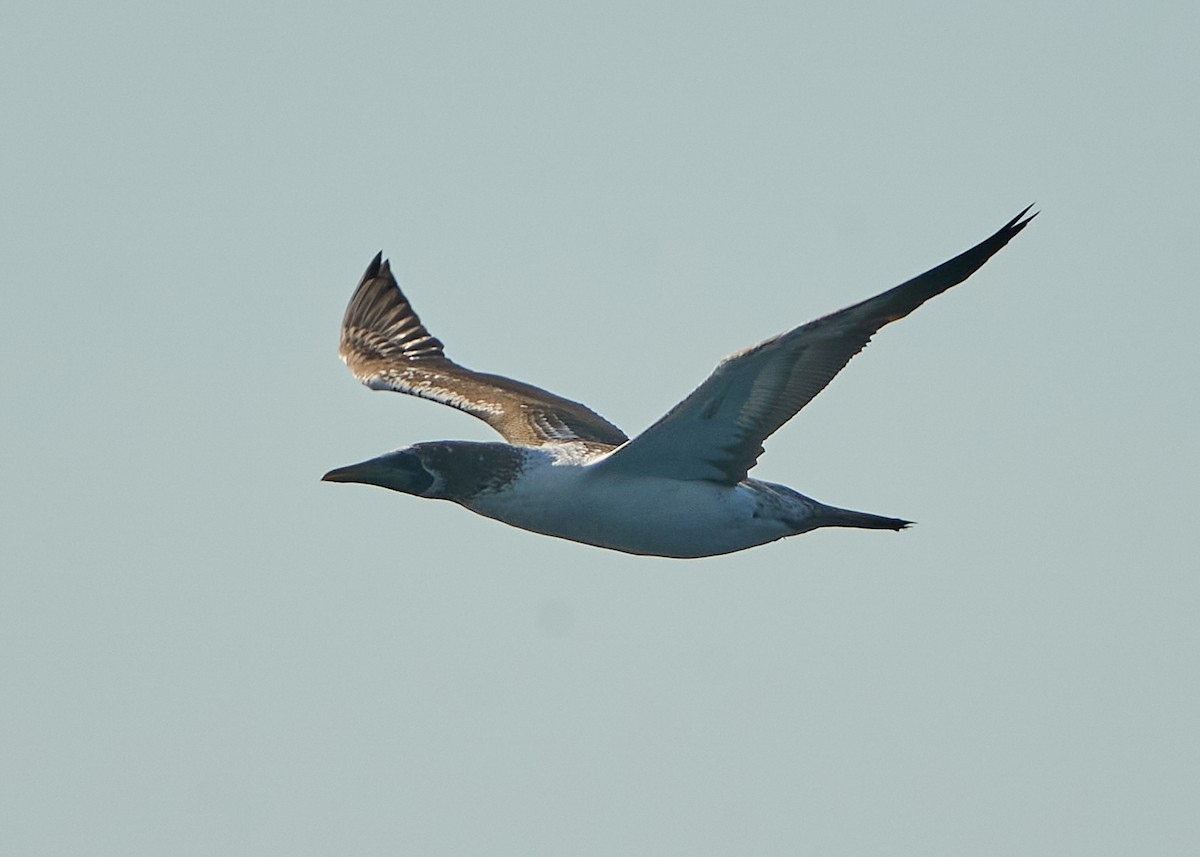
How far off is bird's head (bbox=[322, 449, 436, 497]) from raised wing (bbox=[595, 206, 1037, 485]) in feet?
4.52

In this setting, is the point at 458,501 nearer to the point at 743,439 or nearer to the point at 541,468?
the point at 541,468

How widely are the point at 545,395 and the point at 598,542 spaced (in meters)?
4.78

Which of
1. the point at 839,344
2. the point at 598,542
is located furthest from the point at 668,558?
the point at 839,344

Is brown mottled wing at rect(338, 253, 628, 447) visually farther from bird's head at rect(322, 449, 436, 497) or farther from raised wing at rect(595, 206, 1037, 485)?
raised wing at rect(595, 206, 1037, 485)

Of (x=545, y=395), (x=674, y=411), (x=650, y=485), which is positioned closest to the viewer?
(x=674, y=411)

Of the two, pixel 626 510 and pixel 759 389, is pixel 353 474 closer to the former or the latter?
pixel 626 510

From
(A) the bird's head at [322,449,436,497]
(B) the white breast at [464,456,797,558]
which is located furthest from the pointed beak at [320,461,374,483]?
(B) the white breast at [464,456,797,558]

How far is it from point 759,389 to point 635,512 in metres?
1.48

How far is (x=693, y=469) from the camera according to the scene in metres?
13.5

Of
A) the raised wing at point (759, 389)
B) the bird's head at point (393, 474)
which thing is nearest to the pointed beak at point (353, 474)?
the bird's head at point (393, 474)

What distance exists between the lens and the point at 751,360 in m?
12.0

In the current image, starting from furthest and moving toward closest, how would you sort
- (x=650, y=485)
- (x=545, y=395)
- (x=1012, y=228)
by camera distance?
(x=545, y=395), (x=650, y=485), (x=1012, y=228)

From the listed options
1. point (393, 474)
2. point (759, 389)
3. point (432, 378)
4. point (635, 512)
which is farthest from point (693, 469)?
point (432, 378)

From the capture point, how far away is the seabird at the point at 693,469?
11.9 metres
